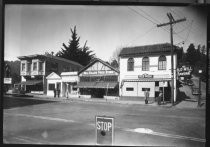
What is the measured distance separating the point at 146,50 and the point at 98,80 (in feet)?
3.35

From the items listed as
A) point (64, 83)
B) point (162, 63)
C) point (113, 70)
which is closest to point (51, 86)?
point (64, 83)

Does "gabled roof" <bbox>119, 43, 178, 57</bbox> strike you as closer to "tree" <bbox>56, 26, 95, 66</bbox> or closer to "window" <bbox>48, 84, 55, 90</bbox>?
"tree" <bbox>56, 26, 95, 66</bbox>

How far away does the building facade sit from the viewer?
13.1 ft

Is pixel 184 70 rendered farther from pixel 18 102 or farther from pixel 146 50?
pixel 18 102

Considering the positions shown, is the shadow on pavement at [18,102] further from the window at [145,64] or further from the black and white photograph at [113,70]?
the window at [145,64]

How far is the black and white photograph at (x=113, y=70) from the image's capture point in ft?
11.8

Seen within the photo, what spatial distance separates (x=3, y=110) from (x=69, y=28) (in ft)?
5.72

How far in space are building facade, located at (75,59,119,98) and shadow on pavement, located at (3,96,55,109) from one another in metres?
0.79

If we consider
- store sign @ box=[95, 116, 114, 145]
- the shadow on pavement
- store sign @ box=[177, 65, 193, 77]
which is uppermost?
store sign @ box=[177, 65, 193, 77]

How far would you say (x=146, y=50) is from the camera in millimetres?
3852

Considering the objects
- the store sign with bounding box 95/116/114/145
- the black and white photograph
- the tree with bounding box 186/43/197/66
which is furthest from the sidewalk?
the tree with bounding box 186/43/197/66

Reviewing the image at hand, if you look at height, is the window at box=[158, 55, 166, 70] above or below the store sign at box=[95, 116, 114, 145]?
above

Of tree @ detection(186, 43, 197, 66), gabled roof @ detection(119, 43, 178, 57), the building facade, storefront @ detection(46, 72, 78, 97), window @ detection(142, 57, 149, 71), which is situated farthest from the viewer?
storefront @ detection(46, 72, 78, 97)

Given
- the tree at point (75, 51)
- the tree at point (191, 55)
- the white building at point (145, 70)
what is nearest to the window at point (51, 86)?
the tree at point (75, 51)
